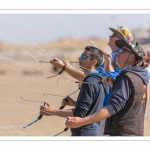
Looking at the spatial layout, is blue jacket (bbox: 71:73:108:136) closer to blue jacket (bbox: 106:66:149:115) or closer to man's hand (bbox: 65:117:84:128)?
man's hand (bbox: 65:117:84:128)

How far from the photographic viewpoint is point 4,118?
39.9ft

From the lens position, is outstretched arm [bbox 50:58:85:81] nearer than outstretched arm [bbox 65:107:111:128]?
No

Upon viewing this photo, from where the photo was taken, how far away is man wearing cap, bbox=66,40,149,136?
4.99 m

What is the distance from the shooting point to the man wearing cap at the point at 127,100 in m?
4.99

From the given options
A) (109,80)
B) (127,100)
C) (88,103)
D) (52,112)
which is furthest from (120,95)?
(52,112)

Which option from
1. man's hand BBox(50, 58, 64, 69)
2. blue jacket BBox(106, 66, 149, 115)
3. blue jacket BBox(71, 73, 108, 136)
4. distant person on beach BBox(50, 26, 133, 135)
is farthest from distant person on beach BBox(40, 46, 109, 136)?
blue jacket BBox(106, 66, 149, 115)

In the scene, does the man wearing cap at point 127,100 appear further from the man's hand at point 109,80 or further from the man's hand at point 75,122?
the man's hand at point 109,80
